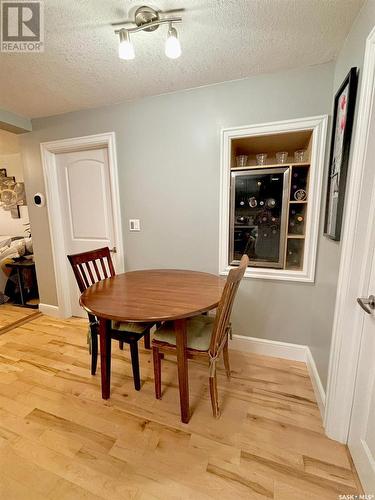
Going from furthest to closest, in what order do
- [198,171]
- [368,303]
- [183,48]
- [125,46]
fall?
[198,171], [183,48], [125,46], [368,303]

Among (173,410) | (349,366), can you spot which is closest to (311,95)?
(349,366)

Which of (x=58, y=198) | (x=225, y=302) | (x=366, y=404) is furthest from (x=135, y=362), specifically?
(x=58, y=198)

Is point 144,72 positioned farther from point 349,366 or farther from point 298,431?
point 298,431

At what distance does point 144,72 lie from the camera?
1.62 meters

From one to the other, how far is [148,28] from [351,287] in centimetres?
175

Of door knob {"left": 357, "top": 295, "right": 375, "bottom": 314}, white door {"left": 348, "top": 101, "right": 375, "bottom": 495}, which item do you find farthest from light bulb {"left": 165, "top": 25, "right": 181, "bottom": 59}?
door knob {"left": 357, "top": 295, "right": 375, "bottom": 314}

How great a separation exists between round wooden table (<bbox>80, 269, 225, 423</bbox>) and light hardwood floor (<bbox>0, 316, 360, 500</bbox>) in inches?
7.1

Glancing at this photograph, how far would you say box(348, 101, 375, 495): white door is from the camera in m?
0.98

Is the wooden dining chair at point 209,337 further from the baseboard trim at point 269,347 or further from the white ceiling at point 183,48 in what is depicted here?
the white ceiling at point 183,48

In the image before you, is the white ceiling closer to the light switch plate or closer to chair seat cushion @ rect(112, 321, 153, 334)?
the light switch plate

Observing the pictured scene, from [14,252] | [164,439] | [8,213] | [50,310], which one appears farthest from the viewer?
[8,213]

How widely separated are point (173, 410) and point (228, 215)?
151cm

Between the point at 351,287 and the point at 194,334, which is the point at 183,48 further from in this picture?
the point at 194,334

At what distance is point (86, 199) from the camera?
2457mm
